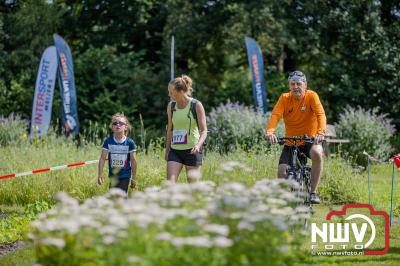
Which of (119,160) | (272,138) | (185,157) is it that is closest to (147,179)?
(119,160)

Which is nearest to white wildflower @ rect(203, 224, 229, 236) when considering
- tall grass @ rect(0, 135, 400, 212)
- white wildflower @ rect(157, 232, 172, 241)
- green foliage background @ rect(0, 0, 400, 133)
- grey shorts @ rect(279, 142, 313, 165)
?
white wildflower @ rect(157, 232, 172, 241)

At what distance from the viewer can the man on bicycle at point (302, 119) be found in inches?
316

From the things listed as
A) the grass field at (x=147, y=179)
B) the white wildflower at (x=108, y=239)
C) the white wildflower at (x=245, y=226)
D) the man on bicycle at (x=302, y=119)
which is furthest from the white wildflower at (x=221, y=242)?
the grass field at (x=147, y=179)

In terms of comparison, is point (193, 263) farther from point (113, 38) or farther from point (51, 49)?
point (113, 38)

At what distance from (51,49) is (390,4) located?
1200 cm

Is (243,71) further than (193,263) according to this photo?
Yes

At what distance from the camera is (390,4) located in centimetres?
2681

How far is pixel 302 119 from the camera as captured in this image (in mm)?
8141

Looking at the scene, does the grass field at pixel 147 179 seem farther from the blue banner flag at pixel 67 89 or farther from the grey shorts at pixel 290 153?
the blue banner flag at pixel 67 89

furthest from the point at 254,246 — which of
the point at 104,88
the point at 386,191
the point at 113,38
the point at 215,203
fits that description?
the point at 113,38

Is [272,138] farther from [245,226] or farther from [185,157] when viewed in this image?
[245,226]

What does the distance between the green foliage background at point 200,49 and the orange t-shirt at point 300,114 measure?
17047 millimetres

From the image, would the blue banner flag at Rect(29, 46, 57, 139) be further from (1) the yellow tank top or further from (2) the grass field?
(1) the yellow tank top

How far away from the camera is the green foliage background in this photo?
25359 mm
